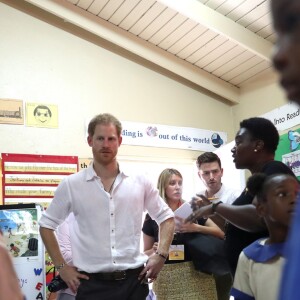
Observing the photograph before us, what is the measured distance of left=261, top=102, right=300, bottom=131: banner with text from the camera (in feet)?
12.9

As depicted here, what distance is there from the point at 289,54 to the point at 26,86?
4.03 m

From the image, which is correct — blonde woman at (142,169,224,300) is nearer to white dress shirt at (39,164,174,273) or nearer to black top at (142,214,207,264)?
black top at (142,214,207,264)

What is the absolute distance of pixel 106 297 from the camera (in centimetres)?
210

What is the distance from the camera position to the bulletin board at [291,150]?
3.82 metres

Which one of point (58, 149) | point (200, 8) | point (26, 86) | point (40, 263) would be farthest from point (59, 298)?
point (200, 8)

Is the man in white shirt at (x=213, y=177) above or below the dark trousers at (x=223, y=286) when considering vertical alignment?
above

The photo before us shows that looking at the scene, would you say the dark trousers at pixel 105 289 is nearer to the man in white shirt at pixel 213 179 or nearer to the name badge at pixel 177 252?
the name badge at pixel 177 252

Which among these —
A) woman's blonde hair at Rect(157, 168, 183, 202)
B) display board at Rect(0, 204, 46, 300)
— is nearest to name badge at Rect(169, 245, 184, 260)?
woman's blonde hair at Rect(157, 168, 183, 202)

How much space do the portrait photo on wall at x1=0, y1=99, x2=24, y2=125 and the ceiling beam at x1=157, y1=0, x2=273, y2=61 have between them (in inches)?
61.6

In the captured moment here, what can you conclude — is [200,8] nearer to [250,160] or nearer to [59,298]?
[250,160]

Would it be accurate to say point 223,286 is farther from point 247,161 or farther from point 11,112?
point 11,112

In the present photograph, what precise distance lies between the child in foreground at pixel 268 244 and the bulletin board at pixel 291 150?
219 centimetres

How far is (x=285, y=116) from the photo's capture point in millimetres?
4121

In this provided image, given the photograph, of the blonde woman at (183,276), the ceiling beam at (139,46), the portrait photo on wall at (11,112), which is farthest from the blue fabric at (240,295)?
the ceiling beam at (139,46)
